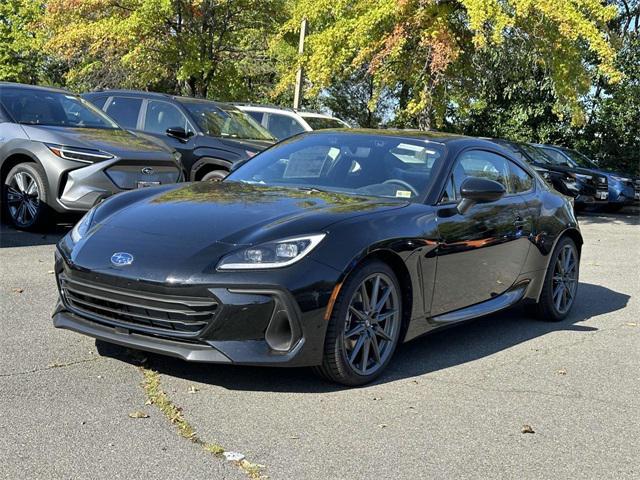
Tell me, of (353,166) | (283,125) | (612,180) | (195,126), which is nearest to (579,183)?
(612,180)

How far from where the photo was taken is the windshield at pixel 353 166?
17.6ft

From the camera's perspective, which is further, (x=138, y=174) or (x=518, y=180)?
(x=138, y=174)

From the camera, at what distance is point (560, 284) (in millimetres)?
6703

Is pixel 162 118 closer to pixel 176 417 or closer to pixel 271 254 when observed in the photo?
pixel 271 254

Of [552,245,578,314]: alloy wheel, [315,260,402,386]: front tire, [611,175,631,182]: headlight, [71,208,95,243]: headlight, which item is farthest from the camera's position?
[611,175,631,182]: headlight

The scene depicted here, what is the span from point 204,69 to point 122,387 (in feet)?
54.8

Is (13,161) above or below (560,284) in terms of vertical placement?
above

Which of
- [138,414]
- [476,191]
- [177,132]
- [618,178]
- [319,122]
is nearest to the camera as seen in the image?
[138,414]

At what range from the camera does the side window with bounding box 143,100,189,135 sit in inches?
473

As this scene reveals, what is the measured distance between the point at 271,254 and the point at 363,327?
719mm

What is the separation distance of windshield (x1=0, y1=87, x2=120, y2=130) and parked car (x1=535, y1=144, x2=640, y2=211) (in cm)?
1248

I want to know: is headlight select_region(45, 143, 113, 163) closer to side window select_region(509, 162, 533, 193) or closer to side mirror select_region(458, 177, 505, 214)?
side window select_region(509, 162, 533, 193)

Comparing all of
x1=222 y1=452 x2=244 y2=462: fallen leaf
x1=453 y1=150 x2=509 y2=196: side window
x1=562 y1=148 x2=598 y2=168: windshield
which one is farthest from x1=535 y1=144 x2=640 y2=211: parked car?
x1=222 y1=452 x2=244 y2=462: fallen leaf

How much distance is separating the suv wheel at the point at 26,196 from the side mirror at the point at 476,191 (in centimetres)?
519
